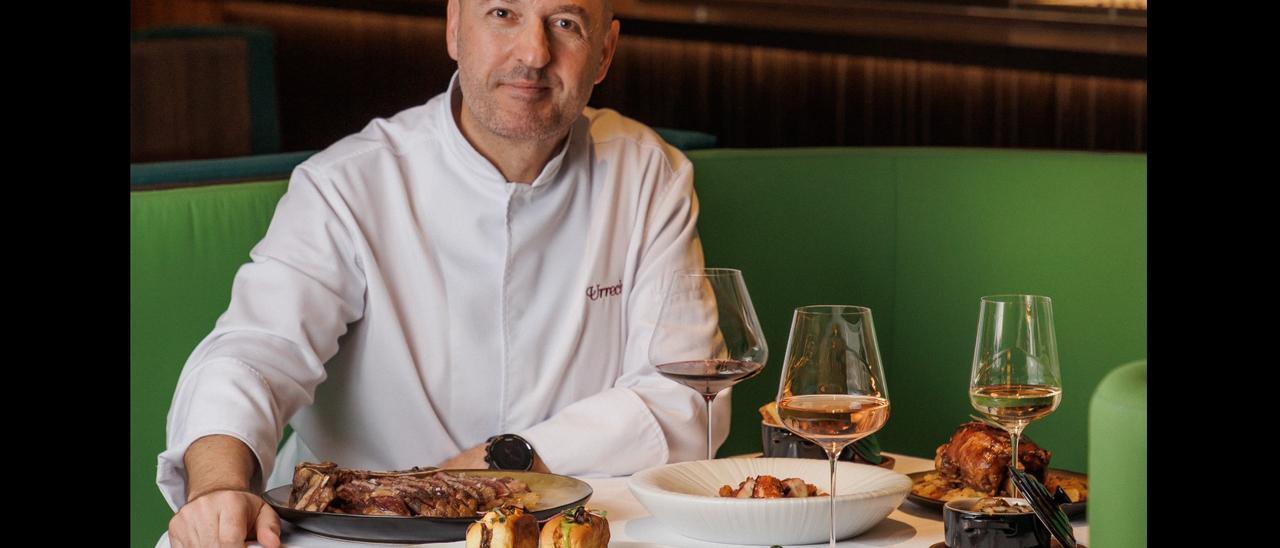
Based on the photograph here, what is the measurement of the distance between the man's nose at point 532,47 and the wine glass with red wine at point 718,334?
0.62 meters

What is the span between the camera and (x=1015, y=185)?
2598 mm

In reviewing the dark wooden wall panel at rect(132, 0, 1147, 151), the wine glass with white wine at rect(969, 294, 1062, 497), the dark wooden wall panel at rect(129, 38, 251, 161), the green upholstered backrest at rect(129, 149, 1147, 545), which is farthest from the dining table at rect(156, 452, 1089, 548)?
the dark wooden wall panel at rect(132, 0, 1147, 151)

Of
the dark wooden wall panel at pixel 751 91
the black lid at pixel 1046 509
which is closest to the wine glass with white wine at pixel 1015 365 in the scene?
the black lid at pixel 1046 509

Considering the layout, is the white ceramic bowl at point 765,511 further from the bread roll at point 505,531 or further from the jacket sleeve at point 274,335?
the jacket sleeve at point 274,335

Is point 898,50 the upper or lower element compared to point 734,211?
upper

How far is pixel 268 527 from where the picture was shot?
1266 mm

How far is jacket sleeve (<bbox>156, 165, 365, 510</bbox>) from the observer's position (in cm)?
157

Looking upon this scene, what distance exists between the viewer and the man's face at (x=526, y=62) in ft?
6.27

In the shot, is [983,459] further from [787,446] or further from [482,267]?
[482,267]

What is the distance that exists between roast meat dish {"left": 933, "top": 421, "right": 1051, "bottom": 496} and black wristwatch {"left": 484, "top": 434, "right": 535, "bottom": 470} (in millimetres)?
576
